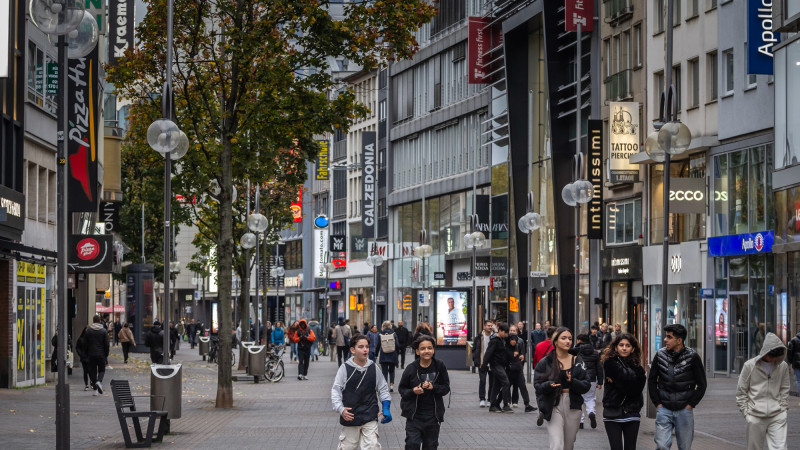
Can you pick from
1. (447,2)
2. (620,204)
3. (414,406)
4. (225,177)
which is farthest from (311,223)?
(414,406)

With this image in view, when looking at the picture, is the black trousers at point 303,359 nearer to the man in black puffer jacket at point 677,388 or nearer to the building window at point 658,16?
the building window at point 658,16

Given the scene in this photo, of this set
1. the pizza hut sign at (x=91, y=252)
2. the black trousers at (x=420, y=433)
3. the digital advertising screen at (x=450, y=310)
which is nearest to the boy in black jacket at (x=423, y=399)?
the black trousers at (x=420, y=433)

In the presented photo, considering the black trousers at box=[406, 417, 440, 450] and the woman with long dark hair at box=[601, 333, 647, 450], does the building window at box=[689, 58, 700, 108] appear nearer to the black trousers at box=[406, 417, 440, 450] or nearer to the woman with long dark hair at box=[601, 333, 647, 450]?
the woman with long dark hair at box=[601, 333, 647, 450]

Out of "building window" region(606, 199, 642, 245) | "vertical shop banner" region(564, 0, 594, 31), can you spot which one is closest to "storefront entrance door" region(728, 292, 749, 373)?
"building window" region(606, 199, 642, 245)

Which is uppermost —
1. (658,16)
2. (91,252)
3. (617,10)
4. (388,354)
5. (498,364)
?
(617,10)

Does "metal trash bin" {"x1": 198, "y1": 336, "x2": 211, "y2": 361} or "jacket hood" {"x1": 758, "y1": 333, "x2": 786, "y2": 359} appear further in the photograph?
"metal trash bin" {"x1": 198, "y1": 336, "x2": 211, "y2": 361}

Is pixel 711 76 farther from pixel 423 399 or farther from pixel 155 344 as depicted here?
pixel 423 399

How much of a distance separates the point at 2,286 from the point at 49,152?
610cm

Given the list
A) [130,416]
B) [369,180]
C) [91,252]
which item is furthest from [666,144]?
[369,180]

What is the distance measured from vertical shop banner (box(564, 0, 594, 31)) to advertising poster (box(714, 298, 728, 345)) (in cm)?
1428

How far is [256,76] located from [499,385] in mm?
7807

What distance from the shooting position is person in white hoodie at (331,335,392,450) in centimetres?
1431

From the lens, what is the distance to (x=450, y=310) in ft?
155

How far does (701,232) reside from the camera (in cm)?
4569
